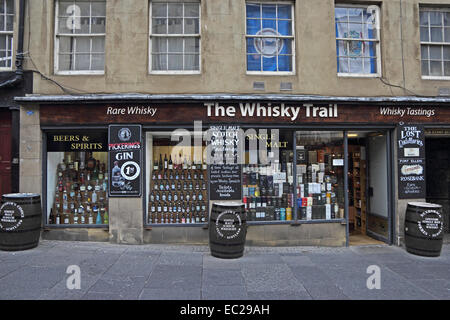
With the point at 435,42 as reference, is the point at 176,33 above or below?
above

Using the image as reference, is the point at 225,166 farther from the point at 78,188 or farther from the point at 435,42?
the point at 435,42

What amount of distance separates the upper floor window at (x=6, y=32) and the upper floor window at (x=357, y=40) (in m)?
8.78

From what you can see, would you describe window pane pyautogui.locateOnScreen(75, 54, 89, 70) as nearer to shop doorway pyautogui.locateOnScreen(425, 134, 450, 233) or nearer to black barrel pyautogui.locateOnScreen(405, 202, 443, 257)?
black barrel pyautogui.locateOnScreen(405, 202, 443, 257)

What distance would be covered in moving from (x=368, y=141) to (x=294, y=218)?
3.54 metres

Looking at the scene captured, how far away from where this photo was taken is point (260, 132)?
27.3 feet

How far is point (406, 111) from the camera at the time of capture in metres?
8.38

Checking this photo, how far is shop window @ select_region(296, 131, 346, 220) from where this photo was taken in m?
8.50

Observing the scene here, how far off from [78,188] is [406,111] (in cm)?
901

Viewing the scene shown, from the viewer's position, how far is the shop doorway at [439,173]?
32.7 ft

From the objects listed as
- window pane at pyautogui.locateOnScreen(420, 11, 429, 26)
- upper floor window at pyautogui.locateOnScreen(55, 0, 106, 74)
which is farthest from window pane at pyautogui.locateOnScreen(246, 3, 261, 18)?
window pane at pyautogui.locateOnScreen(420, 11, 429, 26)

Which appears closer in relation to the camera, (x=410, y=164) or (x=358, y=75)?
(x=410, y=164)

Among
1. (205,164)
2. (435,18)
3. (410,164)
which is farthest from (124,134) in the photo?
(435,18)

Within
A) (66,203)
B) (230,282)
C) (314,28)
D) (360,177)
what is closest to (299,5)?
(314,28)

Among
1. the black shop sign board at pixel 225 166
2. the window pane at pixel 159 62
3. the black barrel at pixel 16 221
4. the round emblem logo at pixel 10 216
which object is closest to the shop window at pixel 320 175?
the black shop sign board at pixel 225 166
